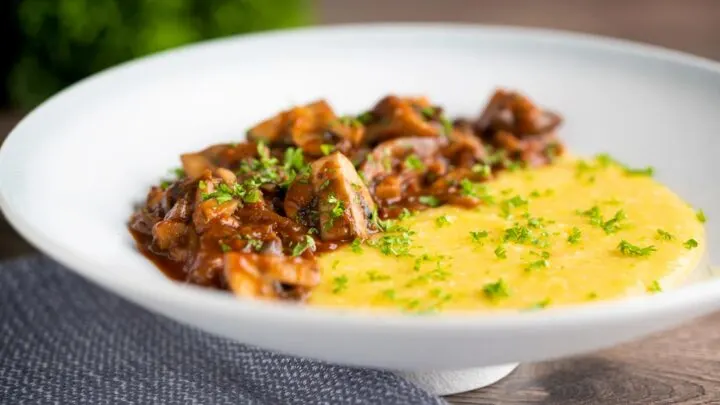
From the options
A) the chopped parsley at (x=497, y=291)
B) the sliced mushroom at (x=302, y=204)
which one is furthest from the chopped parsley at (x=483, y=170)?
the chopped parsley at (x=497, y=291)

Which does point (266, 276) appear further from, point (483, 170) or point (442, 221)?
point (483, 170)

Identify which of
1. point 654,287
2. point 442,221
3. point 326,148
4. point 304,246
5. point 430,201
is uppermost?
point 326,148

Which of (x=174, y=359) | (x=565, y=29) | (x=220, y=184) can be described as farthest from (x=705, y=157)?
(x=565, y=29)

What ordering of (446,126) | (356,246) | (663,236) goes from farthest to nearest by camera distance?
(446,126), (663,236), (356,246)

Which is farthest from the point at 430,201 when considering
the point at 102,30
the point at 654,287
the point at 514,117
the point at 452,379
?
the point at 102,30

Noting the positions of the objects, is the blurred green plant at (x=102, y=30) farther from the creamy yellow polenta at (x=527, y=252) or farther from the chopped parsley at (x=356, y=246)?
the chopped parsley at (x=356, y=246)
